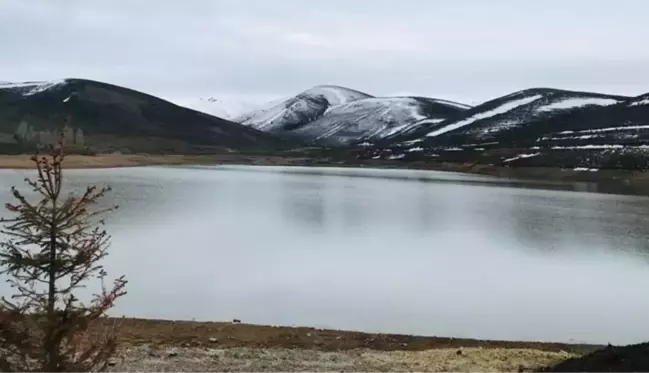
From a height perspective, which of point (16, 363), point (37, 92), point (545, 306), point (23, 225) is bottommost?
point (545, 306)

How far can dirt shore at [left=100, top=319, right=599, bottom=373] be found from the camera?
29.9ft

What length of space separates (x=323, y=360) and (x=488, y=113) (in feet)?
625

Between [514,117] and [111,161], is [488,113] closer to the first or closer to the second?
[514,117]

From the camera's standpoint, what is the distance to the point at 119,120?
568 ft

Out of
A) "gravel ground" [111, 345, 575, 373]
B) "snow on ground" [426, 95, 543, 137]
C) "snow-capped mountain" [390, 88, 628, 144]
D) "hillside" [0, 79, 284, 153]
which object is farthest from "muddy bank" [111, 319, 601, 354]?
"snow on ground" [426, 95, 543, 137]

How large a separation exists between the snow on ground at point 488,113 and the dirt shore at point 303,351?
168 meters

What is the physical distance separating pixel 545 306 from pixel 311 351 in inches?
273

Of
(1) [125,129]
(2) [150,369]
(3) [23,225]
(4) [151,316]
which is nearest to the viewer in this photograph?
(3) [23,225]

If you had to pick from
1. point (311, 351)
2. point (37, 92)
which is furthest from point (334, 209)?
point (37, 92)

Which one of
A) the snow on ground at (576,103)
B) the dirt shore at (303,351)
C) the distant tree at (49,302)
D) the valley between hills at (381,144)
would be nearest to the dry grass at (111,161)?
the valley between hills at (381,144)

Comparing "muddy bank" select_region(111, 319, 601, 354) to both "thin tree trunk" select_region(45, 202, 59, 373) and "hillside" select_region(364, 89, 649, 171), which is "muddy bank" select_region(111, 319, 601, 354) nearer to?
"thin tree trunk" select_region(45, 202, 59, 373)

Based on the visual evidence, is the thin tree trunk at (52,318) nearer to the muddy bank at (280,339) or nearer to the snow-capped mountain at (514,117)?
the muddy bank at (280,339)

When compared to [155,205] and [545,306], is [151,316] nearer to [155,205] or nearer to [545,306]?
[545,306]

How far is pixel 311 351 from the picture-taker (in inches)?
404
